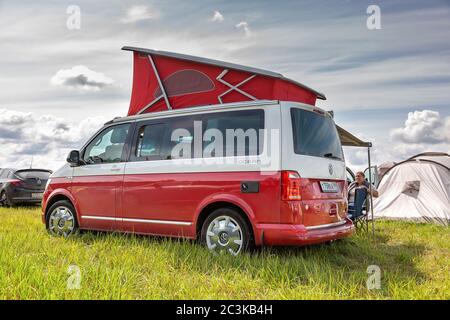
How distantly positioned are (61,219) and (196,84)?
3144 mm

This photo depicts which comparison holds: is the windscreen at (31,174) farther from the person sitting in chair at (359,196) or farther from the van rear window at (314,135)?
the van rear window at (314,135)

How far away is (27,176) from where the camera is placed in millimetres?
13070

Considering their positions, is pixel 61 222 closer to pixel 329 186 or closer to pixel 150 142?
pixel 150 142

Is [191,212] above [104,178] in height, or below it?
below

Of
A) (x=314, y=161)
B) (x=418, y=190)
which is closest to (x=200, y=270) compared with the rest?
(x=314, y=161)

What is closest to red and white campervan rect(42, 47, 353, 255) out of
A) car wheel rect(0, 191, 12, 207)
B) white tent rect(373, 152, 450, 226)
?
white tent rect(373, 152, 450, 226)

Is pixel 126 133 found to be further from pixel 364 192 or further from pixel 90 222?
pixel 364 192

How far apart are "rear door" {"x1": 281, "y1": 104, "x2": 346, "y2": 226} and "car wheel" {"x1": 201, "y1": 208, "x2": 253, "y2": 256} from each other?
726mm

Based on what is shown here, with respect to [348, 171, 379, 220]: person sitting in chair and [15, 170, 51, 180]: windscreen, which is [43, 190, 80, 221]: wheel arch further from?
[15, 170, 51, 180]: windscreen

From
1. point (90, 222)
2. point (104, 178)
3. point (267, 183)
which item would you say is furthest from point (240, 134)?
point (90, 222)

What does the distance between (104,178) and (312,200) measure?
322cm

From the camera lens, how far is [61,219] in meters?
6.65

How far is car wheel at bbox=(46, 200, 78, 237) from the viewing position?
656cm

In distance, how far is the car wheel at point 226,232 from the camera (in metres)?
4.74
